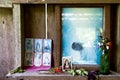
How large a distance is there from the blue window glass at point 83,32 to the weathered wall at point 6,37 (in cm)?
49

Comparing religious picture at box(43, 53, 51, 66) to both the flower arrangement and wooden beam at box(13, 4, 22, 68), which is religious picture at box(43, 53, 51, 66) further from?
the flower arrangement

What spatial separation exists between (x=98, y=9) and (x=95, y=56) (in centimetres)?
42

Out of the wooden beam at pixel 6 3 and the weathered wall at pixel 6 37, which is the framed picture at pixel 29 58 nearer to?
the weathered wall at pixel 6 37

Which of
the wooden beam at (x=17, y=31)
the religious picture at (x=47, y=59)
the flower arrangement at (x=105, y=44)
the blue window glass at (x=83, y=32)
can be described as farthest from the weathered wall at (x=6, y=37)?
the flower arrangement at (x=105, y=44)

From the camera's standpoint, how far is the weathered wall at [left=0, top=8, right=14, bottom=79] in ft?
7.70

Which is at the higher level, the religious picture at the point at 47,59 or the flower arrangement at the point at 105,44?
the flower arrangement at the point at 105,44

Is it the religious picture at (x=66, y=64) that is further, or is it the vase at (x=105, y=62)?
the religious picture at (x=66, y=64)

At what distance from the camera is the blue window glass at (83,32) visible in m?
2.26

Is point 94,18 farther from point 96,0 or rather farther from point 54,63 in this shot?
point 54,63

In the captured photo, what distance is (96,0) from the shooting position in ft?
7.09

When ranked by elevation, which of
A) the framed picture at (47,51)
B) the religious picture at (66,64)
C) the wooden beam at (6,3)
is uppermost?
the wooden beam at (6,3)

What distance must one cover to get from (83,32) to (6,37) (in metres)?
0.71

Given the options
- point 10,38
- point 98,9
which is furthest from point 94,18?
point 10,38

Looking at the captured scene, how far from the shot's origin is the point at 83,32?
226cm
